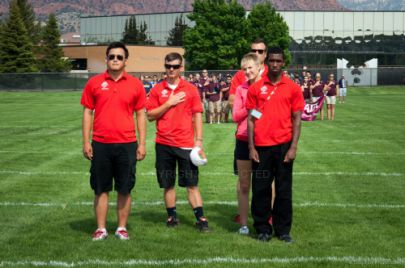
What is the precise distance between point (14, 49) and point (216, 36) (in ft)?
73.3

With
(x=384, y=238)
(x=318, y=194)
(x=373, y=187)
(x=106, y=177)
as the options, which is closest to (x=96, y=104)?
(x=106, y=177)

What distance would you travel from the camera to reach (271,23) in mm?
86188

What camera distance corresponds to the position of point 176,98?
8281 millimetres

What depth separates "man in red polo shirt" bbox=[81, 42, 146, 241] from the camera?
7.77 m

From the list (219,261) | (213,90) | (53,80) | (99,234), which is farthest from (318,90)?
(53,80)

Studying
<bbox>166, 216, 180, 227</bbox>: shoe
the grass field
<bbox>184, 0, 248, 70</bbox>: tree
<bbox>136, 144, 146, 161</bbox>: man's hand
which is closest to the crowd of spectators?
the grass field

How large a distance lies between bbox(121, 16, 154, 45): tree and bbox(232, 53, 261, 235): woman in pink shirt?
347ft

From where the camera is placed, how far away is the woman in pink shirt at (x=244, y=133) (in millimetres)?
8219

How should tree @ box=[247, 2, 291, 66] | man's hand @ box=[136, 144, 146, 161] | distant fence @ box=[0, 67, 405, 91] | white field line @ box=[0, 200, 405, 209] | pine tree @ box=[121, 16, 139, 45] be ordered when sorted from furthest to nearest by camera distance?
pine tree @ box=[121, 16, 139, 45] < tree @ box=[247, 2, 291, 66] < distant fence @ box=[0, 67, 405, 91] < white field line @ box=[0, 200, 405, 209] < man's hand @ box=[136, 144, 146, 161]

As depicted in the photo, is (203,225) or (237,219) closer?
(203,225)

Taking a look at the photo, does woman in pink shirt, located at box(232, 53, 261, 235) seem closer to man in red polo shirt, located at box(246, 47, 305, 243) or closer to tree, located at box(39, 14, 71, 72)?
man in red polo shirt, located at box(246, 47, 305, 243)

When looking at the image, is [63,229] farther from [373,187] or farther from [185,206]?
[373,187]

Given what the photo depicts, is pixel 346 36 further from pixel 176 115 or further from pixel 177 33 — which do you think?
pixel 176 115

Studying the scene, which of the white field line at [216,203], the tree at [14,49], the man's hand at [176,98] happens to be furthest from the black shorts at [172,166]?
the tree at [14,49]
